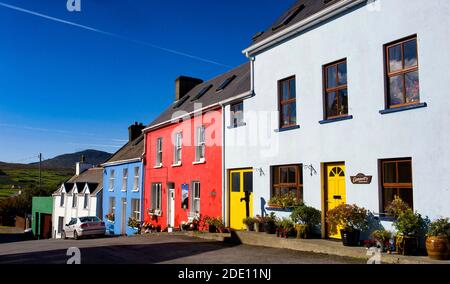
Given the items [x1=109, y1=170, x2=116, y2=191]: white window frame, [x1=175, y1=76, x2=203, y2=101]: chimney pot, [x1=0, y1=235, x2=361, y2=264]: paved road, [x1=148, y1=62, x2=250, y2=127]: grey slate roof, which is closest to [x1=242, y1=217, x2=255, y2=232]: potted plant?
[x1=0, y1=235, x2=361, y2=264]: paved road

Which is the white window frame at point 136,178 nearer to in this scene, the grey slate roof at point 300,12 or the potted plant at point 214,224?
the potted plant at point 214,224

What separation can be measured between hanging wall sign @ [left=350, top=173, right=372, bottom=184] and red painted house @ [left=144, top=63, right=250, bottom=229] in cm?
685

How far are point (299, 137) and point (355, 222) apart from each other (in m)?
3.67

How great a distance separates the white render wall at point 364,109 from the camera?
32.7 ft

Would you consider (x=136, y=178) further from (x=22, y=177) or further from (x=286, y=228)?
(x=22, y=177)

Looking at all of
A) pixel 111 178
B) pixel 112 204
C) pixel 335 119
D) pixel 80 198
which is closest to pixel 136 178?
pixel 111 178

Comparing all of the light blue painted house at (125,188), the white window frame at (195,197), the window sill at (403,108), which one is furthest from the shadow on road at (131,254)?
the light blue painted house at (125,188)

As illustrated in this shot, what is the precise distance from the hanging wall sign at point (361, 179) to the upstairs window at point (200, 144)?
960 centimetres

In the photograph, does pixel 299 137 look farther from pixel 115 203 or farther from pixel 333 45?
pixel 115 203

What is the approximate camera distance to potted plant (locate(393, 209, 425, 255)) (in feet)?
32.4

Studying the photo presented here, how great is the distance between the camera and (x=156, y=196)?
2539 centimetres

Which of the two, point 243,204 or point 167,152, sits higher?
point 167,152
